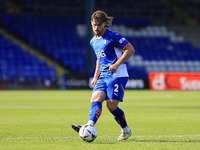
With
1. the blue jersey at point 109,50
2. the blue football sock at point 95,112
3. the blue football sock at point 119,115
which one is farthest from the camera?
the blue football sock at point 119,115

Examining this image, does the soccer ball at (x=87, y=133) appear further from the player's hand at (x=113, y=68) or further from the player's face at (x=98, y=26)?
the player's face at (x=98, y=26)

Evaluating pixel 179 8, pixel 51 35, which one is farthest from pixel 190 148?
pixel 179 8

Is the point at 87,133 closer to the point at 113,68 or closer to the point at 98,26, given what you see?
the point at 113,68

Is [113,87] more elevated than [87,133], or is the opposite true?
[113,87]

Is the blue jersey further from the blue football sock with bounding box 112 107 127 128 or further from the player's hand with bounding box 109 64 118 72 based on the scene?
the blue football sock with bounding box 112 107 127 128

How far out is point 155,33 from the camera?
4259 cm

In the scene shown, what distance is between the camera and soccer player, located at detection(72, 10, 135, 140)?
7309 millimetres

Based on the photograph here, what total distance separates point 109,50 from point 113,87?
62 centimetres

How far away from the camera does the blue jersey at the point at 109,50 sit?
7.46 m

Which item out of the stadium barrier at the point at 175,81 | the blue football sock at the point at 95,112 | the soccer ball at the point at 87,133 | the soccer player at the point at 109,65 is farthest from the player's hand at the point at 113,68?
the stadium barrier at the point at 175,81

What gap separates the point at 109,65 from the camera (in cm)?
756

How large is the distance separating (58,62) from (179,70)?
9932mm

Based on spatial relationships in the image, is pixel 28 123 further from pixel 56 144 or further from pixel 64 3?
pixel 64 3

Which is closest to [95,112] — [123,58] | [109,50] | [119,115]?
[119,115]
